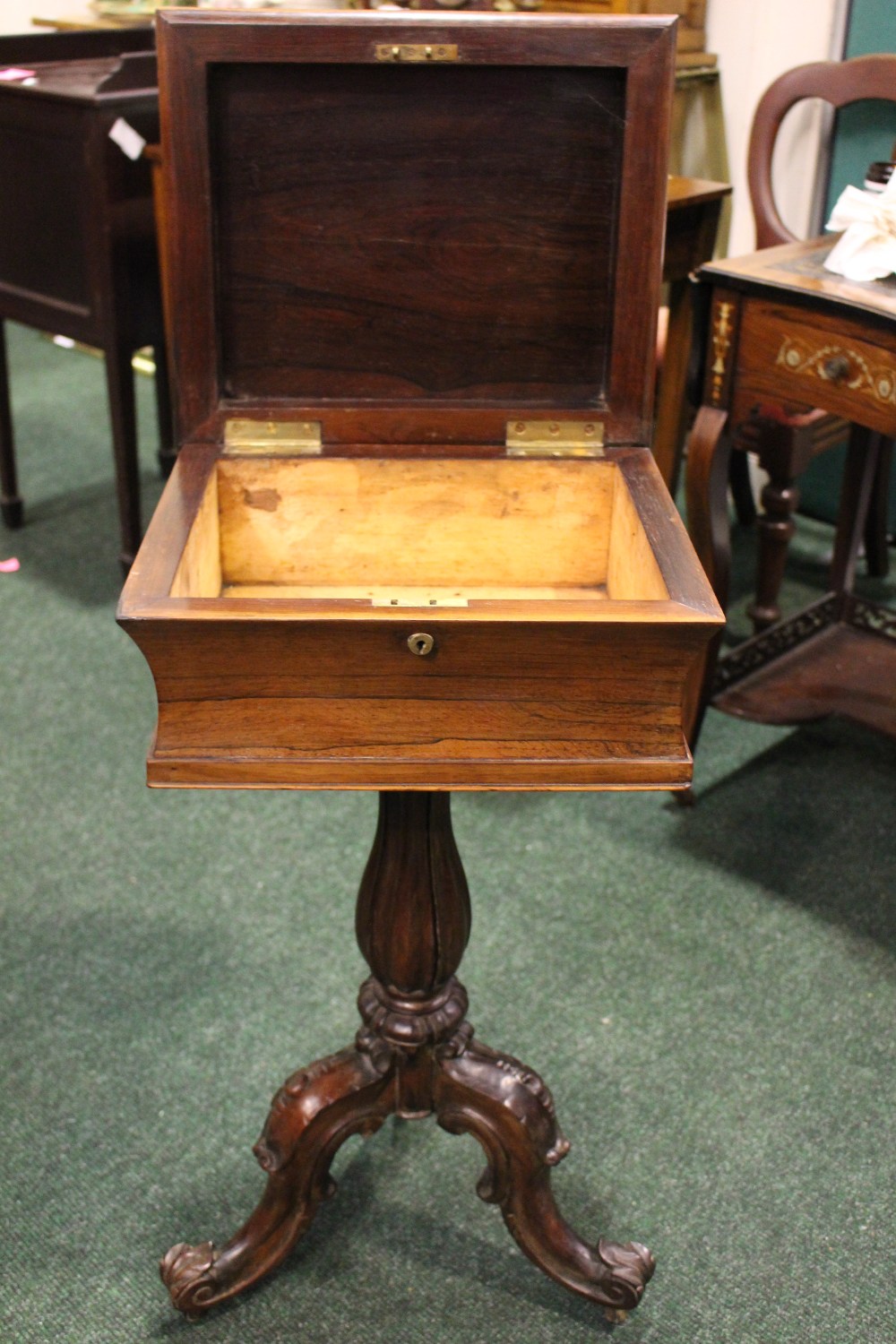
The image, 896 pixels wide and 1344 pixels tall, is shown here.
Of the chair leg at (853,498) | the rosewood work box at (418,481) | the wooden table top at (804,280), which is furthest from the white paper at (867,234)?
the rosewood work box at (418,481)

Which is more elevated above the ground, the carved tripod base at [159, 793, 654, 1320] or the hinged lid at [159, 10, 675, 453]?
the hinged lid at [159, 10, 675, 453]

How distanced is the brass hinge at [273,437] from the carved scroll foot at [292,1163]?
1.78ft

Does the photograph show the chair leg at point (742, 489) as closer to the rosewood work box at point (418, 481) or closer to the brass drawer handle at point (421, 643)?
Answer: the rosewood work box at point (418, 481)

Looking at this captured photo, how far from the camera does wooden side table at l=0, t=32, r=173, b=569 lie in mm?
2324

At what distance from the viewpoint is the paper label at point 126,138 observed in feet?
7.53

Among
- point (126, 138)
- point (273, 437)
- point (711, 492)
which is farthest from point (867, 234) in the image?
point (126, 138)

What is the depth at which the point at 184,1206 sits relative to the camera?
1412 mm

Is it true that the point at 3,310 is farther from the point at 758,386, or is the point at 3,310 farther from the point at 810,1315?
the point at 810,1315

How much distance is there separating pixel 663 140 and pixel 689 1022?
1031 millimetres

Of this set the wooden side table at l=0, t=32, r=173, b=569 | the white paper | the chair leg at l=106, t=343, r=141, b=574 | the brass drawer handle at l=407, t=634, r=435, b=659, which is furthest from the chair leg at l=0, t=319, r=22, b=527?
the brass drawer handle at l=407, t=634, r=435, b=659

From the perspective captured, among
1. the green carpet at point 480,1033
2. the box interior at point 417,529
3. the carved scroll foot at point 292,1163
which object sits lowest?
the green carpet at point 480,1033

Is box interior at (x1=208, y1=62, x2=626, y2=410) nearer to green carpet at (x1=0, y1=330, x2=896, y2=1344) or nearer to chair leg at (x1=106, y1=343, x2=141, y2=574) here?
green carpet at (x1=0, y1=330, x2=896, y2=1344)

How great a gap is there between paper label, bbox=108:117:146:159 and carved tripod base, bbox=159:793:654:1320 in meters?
1.59

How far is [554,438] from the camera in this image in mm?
1101
